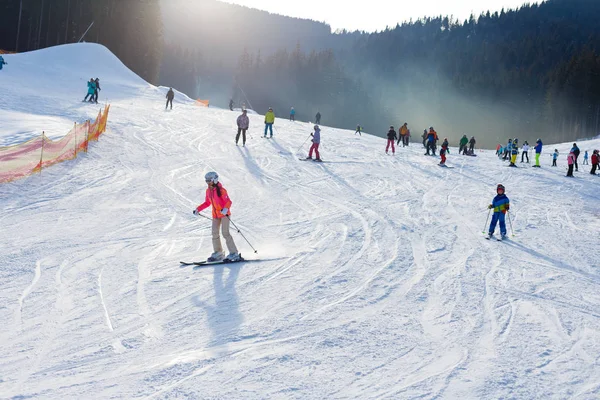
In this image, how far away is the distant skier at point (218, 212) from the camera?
784 centimetres

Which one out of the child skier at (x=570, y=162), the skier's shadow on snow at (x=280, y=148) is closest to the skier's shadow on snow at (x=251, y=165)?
the skier's shadow on snow at (x=280, y=148)

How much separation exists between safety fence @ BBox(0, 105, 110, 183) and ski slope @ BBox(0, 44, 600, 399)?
301mm

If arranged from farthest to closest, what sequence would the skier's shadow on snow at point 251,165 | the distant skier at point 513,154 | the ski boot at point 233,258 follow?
the distant skier at point 513,154, the skier's shadow on snow at point 251,165, the ski boot at point 233,258

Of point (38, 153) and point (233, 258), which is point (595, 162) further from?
point (38, 153)

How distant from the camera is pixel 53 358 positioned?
15.9 ft

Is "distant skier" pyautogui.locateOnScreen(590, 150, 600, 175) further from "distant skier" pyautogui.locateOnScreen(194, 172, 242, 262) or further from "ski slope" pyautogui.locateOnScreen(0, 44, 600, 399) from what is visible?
"distant skier" pyautogui.locateOnScreen(194, 172, 242, 262)

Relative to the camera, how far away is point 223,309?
6.22 m

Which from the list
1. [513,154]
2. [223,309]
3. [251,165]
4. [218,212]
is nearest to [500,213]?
[218,212]

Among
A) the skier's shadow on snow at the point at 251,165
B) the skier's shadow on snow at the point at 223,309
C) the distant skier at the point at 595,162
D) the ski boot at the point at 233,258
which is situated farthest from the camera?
the distant skier at the point at 595,162

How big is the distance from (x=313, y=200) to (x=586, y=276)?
271 inches

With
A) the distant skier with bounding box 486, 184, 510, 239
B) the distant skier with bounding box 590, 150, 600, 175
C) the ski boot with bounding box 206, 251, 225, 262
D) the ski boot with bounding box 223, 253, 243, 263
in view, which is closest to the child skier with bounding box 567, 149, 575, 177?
the distant skier with bounding box 590, 150, 600, 175

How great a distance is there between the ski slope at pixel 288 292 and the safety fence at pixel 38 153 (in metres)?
0.30

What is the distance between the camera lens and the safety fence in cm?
1170

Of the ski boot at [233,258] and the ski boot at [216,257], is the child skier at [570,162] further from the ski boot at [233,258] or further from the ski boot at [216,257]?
the ski boot at [216,257]
